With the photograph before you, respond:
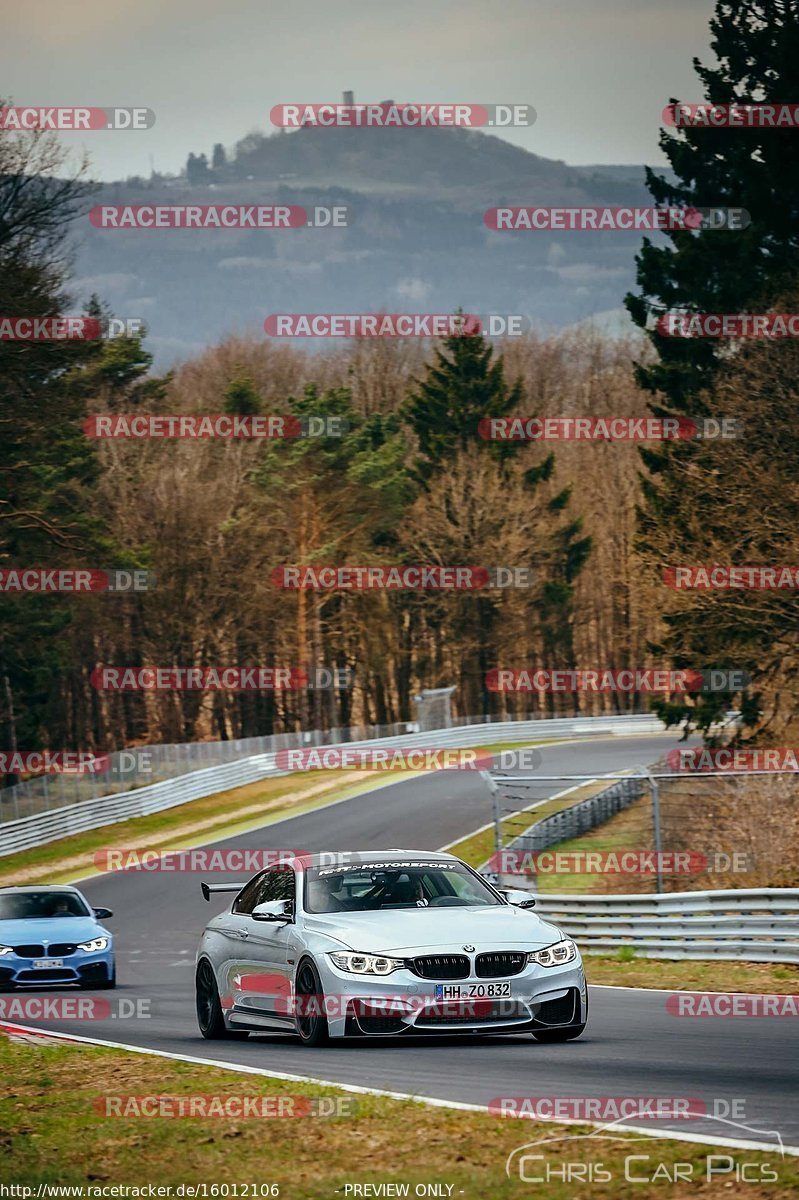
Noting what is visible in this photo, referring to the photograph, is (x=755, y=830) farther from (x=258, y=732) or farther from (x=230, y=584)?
(x=258, y=732)

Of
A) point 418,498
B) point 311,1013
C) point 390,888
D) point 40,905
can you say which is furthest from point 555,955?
point 418,498

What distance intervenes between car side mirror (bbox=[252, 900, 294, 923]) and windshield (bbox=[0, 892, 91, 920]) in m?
9.58

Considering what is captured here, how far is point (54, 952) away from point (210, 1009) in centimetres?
754

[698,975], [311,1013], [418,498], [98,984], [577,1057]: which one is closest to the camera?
[577,1057]

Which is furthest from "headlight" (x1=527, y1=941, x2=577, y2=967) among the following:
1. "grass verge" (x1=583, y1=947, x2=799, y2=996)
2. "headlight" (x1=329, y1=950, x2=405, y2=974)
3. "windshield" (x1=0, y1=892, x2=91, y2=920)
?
"windshield" (x1=0, y1=892, x2=91, y2=920)

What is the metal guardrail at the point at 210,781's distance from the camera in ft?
160

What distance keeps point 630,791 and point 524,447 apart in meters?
43.7

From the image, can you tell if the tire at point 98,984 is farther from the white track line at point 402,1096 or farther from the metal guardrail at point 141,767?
the metal guardrail at point 141,767

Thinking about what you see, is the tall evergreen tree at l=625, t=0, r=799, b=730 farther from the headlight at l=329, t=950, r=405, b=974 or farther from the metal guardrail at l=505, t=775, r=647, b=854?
the headlight at l=329, t=950, r=405, b=974

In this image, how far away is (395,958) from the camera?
11742mm

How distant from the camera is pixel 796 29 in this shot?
42.1m

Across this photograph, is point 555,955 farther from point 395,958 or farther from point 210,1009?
point 210,1009

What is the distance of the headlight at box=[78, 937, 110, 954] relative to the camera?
21.2 metres

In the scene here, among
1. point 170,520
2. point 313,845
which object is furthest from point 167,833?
point 170,520
